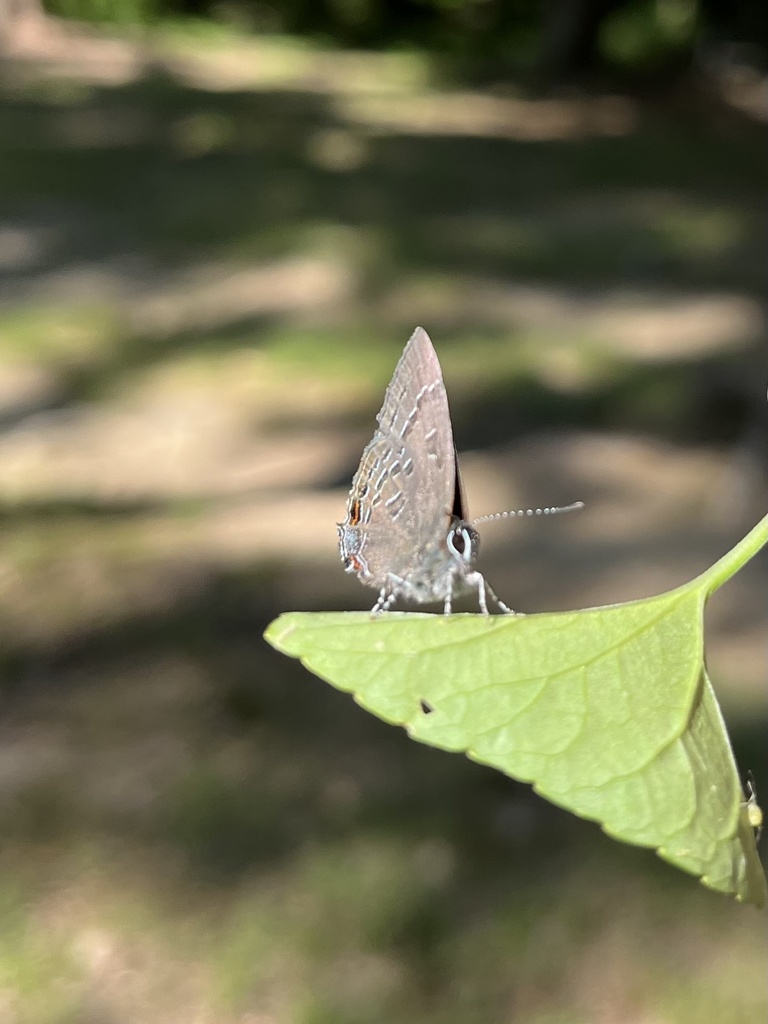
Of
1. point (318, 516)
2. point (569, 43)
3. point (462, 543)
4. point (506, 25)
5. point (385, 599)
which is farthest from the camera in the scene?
point (506, 25)

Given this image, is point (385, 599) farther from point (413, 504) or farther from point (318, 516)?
point (318, 516)

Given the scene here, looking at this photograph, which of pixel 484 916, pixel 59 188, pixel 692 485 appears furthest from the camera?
pixel 59 188

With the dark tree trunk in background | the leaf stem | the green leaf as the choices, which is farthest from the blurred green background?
the leaf stem

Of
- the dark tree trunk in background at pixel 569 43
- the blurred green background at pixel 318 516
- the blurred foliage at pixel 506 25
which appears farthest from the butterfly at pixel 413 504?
the dark tree trunk in background at pixel 569 43

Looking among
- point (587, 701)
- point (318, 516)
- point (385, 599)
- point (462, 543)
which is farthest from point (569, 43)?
point (587, 701)

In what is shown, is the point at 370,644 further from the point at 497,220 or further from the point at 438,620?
the point at 497,220

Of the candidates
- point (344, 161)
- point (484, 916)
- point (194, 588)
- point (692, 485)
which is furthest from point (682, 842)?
point (344, 161)

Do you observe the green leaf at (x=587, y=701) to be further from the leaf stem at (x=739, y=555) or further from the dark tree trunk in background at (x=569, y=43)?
the dark tree trunk in background at (x=569, y=43)
